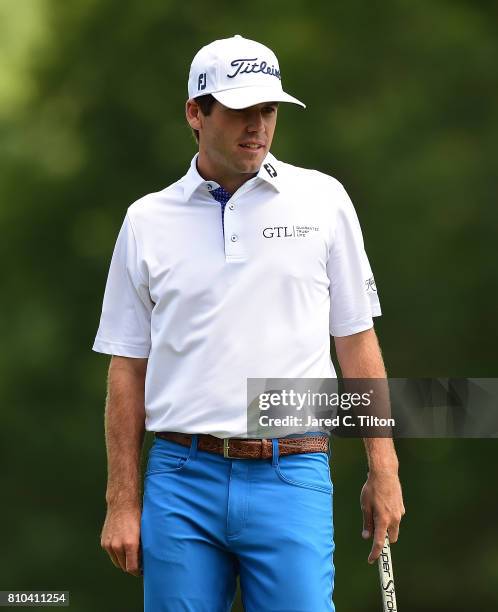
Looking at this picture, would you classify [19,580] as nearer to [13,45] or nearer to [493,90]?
[13,45]

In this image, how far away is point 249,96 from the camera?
339cm

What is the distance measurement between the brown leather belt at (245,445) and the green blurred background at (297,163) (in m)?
5.53

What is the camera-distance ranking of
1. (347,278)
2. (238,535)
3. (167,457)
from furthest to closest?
(347,278) < (167,457) < (238,535)

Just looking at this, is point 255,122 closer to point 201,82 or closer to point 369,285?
Answer: point 201,82

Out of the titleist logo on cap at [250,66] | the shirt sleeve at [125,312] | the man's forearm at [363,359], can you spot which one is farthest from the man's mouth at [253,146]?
the man's forearm at [363,359]

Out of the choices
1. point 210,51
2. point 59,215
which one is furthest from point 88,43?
point 210,51

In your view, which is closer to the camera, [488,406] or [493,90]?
[488,406]

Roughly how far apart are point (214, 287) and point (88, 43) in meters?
6.26

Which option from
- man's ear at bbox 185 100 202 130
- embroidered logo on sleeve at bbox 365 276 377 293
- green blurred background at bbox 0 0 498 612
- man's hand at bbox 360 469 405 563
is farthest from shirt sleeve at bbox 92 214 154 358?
green blurred background at bbox 0 0 498 612

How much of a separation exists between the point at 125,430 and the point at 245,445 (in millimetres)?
336

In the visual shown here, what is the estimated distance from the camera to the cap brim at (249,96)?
3.38 m

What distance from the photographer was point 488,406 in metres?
5.00

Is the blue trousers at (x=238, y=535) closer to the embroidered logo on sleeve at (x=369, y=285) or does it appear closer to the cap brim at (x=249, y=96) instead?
the embroidered logo on sleeve at (x=369, y=285)

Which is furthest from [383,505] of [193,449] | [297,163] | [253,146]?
[297,163]
